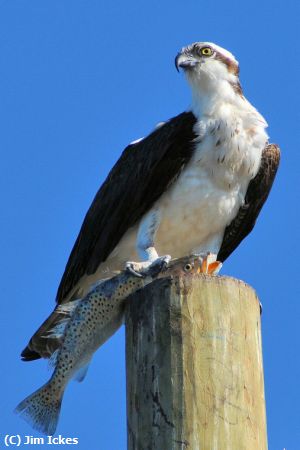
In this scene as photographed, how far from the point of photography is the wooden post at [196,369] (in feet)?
14.8

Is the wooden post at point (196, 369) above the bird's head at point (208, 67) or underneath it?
underneath

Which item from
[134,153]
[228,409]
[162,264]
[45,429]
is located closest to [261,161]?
[134,153]

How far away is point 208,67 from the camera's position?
819cm

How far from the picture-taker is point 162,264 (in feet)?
20.8

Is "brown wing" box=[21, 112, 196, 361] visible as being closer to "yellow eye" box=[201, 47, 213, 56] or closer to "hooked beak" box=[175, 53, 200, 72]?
"hooked beak" box=[175, 53, 200, 72]

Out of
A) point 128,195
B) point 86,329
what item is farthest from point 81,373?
point 128,195

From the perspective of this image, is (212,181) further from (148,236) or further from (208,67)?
(208,67)

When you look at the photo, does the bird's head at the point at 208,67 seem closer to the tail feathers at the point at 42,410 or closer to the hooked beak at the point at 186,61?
the hooked beak at the point at 186,61

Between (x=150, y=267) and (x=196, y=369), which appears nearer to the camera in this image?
(x=196, y=369)

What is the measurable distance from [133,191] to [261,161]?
1033 millimetres

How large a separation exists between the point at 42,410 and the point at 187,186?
8.41ft

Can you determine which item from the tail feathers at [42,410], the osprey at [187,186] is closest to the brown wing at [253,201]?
the osprey at [187,186]

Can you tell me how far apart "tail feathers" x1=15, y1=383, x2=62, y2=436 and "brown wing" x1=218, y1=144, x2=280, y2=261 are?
2821 millimetres

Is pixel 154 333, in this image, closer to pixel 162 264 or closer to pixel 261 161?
pixel 162 264
